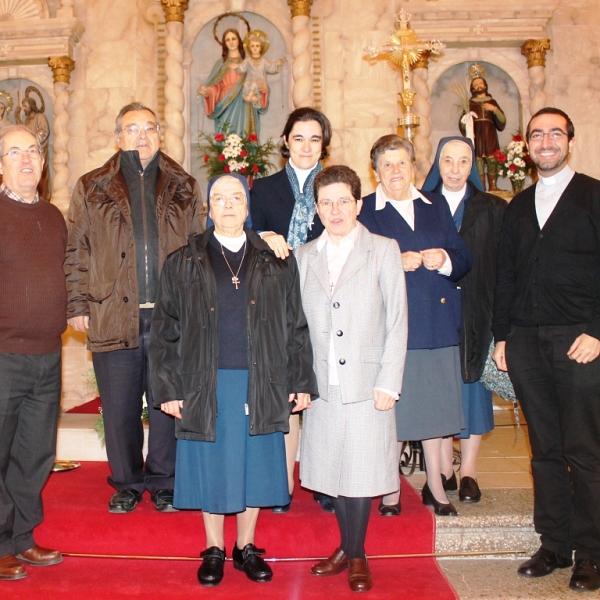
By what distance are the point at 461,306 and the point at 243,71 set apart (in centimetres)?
564

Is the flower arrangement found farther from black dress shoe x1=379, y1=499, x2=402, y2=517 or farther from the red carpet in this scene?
black dress shoe x1=379, y1=499, x2=402, y2=517

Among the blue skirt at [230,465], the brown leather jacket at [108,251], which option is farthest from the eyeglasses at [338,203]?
the brown leather jacket at [108,251]

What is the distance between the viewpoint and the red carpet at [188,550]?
353 centimetres

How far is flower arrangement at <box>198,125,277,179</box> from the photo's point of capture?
7.93 m

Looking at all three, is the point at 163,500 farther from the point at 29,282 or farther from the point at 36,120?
the point at 36,120

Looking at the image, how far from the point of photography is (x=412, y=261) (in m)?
3.78

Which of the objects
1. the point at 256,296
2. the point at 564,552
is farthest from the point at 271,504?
the point at 564,552

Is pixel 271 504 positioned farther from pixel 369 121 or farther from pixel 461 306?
pixel 369 121

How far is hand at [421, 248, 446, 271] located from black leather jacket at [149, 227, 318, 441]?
0.69 meters

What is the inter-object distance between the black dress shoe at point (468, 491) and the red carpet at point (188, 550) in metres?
0.26

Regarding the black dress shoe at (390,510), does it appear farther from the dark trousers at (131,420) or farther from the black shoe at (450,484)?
the dark trousers at (131,420)

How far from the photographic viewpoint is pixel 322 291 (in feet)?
11.6

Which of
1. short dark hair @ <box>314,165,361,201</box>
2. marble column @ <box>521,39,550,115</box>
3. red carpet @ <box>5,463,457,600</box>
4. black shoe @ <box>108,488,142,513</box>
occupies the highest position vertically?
marble column @ <box>521,39,550,115</box>

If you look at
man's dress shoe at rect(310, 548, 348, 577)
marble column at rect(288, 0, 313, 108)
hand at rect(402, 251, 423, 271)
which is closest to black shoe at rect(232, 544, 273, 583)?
man's dress shoe at rect(310, 548, 348, 577)
